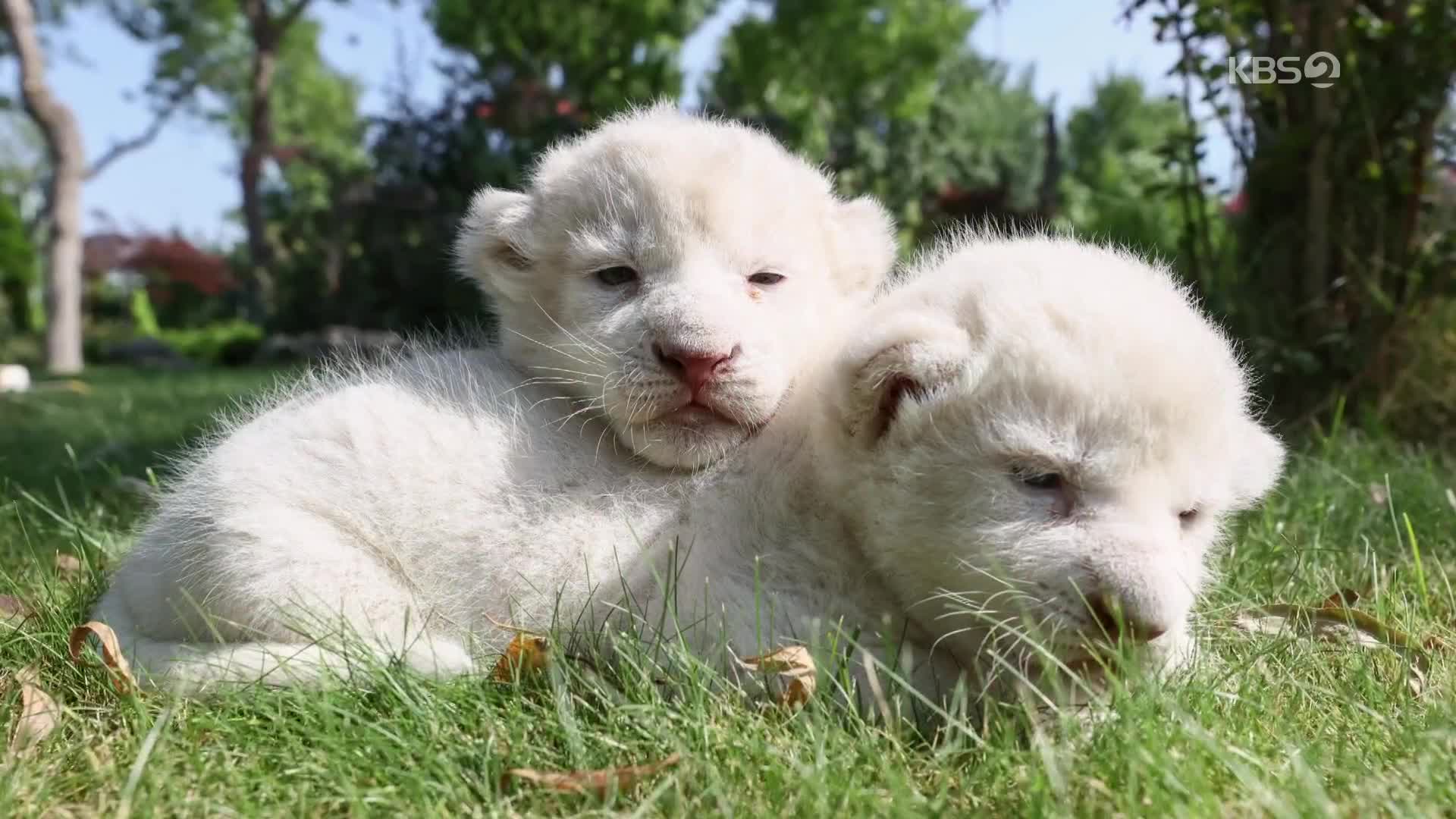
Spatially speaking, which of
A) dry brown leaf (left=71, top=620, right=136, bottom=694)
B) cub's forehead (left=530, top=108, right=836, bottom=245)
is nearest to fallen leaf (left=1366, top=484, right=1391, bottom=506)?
cub's forehead (left=530, top=108, right=836, bottom=245)

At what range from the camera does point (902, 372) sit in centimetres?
205

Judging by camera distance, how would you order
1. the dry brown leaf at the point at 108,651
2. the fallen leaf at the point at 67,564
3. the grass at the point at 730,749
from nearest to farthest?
the grass at the point at 730,749
the dry brown leaf at the point at 108,651
the fallen leaf at the point at 67,564

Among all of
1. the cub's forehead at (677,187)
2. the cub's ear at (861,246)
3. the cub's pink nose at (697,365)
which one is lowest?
the cub's pink nose at (697,365)

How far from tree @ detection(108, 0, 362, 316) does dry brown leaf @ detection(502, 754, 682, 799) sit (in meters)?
17.5

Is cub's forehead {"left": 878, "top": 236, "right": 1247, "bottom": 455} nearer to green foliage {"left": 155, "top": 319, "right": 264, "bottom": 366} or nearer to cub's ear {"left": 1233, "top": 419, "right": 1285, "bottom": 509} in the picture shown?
cub's ear {"left": 1233, "top": 419, "right": 1285, "bottom": 509}

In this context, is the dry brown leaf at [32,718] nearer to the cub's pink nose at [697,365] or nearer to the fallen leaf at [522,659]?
the fallen leaf at [522,659]

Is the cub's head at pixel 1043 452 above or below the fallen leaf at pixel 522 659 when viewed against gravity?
above

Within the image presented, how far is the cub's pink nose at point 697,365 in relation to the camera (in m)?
2.44

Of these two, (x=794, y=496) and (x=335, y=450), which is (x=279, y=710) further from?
(x=794, y=496)

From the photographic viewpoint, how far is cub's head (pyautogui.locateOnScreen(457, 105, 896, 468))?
2.49 meters

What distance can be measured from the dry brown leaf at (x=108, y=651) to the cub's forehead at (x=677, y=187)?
1409mm

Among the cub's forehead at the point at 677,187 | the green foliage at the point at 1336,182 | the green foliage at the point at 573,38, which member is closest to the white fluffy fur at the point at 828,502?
the cub's forehead at the point at 677,187

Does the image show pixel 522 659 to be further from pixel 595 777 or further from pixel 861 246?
pixel 861 246

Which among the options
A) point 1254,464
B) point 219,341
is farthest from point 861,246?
point 219,341
